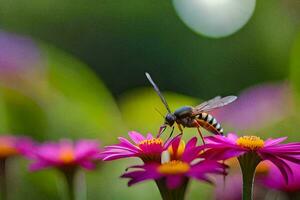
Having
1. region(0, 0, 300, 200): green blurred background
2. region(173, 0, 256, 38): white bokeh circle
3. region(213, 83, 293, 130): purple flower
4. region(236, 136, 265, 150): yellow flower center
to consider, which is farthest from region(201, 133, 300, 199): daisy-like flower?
region(173, 0, 256, 38): white bokeh circle

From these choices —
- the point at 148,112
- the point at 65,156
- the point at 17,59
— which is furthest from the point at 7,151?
the point at 17,59

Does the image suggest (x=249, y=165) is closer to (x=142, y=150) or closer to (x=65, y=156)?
(x=142, y=150)

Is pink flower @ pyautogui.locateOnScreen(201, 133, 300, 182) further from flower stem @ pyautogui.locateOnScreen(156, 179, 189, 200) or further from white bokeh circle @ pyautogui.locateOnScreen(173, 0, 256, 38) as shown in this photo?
white bokeh circle @ pyautogui.locateOnScreen(173, 0, 256, 38)

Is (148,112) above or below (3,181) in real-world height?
above

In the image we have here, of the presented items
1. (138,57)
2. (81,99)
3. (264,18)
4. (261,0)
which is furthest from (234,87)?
(81,99)

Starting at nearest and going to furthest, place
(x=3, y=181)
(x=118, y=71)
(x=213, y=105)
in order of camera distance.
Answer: (x=213, y=105) < (x=3, y=181) < (x=118, y=71)

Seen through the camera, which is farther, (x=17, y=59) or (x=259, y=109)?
(x=17, y=59)
